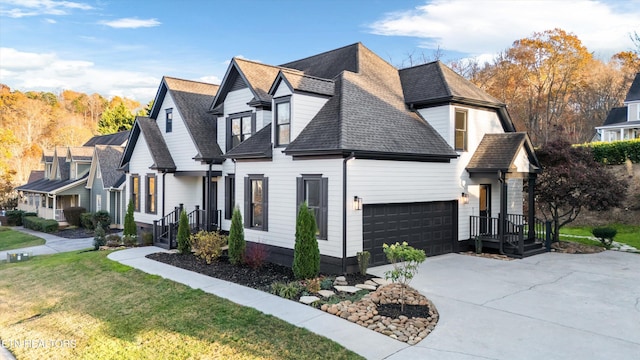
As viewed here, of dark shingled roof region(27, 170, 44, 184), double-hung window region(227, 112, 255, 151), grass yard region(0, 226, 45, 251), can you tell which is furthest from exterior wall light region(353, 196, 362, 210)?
dark shingled roof region(27, 170, 44, 184)

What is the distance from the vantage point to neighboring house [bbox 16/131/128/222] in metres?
28.6

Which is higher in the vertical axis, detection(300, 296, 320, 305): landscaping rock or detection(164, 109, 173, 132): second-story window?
detection(164, 109, 173, 132): second-story window

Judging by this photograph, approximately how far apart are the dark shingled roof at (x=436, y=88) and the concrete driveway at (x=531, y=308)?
5.83m

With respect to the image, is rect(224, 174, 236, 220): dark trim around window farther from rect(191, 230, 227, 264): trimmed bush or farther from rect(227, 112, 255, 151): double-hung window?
rect(191, 230, 227, 264): trimmed bush

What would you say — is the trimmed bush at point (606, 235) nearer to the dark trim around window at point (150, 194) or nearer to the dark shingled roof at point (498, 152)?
the dark shingled roof at point (498, 152)

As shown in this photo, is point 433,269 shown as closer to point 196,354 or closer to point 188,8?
point 196,354

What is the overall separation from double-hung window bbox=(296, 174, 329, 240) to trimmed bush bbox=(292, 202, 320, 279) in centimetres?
94

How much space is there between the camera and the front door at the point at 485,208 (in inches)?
624

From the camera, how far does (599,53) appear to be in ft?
136

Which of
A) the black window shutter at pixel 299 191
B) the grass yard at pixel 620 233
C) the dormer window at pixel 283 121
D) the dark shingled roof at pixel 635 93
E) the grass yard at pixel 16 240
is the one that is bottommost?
the grass yard at pixel 16 240

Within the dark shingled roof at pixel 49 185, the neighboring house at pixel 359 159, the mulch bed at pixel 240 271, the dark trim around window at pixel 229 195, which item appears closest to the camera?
the mulch bed at pixel 240 271

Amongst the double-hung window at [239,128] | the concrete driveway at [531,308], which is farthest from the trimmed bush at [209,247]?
the concrete driveway at [531,308]

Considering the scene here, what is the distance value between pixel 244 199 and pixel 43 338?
7.53 metres

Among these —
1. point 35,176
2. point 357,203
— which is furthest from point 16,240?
point 357,203
